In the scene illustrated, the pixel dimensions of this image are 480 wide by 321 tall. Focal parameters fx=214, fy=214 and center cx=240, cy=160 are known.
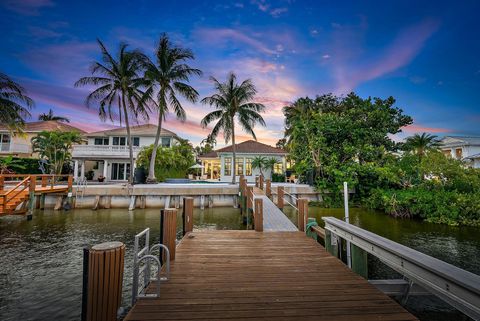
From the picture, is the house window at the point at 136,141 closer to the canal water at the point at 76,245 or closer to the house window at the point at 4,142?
the canal water at the point at 76,245

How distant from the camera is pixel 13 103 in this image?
17.2m

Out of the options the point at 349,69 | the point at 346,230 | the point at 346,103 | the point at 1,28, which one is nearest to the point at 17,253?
the point at 346,230

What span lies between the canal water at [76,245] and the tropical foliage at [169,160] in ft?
34.3

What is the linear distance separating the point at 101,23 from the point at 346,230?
18324 millimetres

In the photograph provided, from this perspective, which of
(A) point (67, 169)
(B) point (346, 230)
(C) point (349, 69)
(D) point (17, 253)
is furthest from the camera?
(A) point (67, 169)

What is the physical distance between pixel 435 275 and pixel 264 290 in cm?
204

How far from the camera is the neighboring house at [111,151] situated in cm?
2345

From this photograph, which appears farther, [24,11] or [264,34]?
[264,34]

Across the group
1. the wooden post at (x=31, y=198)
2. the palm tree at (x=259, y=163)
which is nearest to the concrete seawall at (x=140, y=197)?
the wooden post at (x=31, y=198)

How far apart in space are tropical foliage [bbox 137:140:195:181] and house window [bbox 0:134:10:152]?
58.4ft

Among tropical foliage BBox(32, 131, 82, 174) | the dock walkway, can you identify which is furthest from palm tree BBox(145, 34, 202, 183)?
the dock walkway

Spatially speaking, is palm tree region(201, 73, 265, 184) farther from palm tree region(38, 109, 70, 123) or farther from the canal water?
palm tree region(38, 109, 70, 123)

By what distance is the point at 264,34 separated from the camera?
14164 millimetres

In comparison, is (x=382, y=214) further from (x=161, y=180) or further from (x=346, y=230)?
(x=161, y=180)
